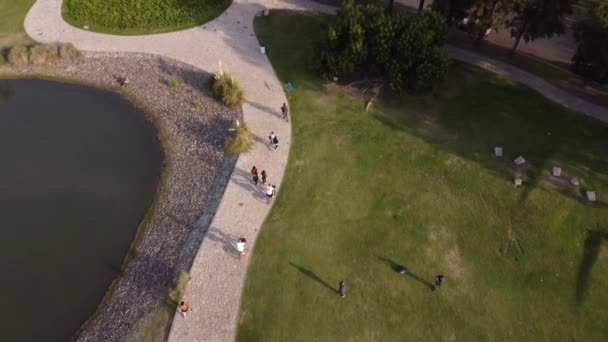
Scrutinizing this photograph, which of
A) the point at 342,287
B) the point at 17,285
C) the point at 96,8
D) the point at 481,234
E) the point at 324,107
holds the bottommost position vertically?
the point at 17,285

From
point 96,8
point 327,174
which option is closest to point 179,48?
point 96,8

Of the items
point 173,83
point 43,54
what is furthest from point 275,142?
point 43,54

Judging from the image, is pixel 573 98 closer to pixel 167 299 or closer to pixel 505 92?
pixel 505 92

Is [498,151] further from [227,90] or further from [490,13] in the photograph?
[227,90]

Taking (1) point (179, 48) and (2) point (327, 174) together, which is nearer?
(2) point (327, 174)

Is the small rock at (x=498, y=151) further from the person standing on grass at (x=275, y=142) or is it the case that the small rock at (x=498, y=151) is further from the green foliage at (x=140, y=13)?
the green foliage at (x=140, y=13)

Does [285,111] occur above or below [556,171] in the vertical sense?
below

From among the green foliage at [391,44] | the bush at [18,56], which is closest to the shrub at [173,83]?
the green foliage at [391,44]

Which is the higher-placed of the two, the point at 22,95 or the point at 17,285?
the point at 22,95
